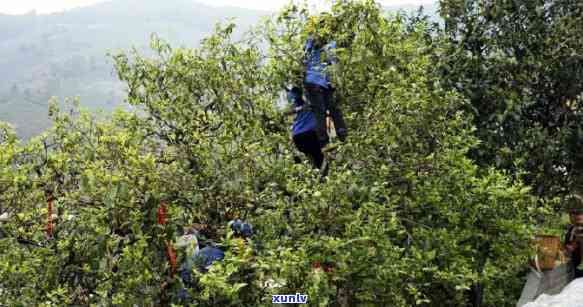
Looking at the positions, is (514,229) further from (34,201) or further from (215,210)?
(34,201)

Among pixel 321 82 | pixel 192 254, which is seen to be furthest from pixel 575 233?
pixel 192 254

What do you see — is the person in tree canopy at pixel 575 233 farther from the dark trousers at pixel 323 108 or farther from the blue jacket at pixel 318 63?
the blue jacket at pixel 318 63

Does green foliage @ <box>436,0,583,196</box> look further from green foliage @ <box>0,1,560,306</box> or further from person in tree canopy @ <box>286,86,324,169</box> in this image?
person in tree canopy @ <box>286,86,324,169</box>

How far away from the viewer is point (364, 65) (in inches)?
235

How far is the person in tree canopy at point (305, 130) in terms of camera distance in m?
6.21

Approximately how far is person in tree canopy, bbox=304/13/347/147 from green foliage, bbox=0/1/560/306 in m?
0.12

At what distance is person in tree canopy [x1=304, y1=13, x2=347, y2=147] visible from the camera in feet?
20.0

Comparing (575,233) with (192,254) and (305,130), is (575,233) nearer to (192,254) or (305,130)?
(305,130)

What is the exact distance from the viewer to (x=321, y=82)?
6.11 m

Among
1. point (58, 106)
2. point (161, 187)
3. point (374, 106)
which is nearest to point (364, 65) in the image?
point (374, 106)

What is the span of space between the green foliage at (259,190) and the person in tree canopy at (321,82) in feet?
0.39

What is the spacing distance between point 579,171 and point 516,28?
1932 millimetres

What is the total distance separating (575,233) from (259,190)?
5.30 m

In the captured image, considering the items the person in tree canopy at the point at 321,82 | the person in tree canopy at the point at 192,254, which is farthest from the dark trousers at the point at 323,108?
the person in tree canopy at the point at 192,254
